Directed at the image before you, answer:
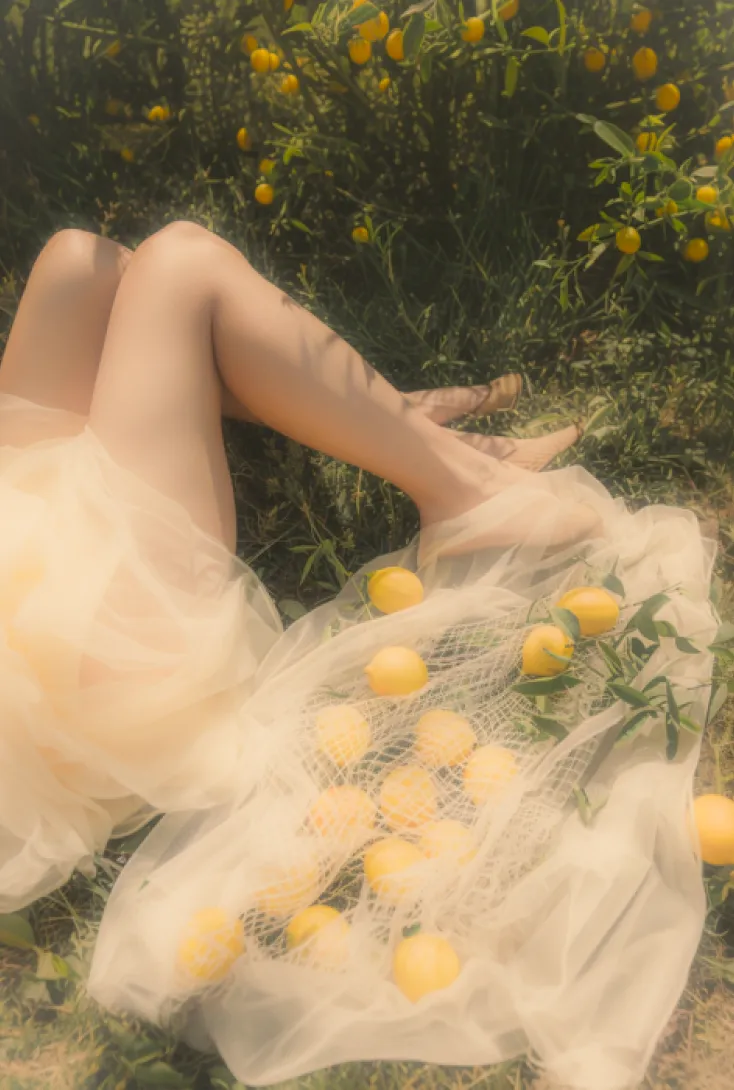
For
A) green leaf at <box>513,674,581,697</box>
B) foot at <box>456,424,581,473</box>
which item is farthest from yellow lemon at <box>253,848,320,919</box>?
foot at <box>456,424,581,473</box>

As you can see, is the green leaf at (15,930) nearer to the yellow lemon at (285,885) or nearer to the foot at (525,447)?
the yellow lemon at (285,885)

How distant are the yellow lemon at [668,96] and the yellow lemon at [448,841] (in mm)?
1154

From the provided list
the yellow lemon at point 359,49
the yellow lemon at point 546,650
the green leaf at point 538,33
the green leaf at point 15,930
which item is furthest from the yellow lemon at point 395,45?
the green leaf at point 15,930

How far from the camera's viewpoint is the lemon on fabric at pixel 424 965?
880 millimetres

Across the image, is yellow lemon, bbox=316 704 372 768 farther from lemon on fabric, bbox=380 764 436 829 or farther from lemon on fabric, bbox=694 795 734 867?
lemon on fabric, bbox=694 795 734 867

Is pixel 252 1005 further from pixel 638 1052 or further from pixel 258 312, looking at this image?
pixel 258 312

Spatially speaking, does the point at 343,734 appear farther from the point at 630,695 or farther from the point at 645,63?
the point at 645,63

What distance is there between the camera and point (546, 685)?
3.36ft

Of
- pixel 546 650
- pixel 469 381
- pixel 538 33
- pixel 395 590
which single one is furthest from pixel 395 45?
pixel 546 650

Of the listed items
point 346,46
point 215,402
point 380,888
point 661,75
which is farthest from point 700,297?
point 380,888

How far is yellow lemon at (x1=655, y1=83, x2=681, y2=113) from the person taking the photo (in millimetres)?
1331

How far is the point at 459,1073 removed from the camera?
105 centimetres

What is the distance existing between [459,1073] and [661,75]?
4.99 ft

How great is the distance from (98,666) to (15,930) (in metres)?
0.46
